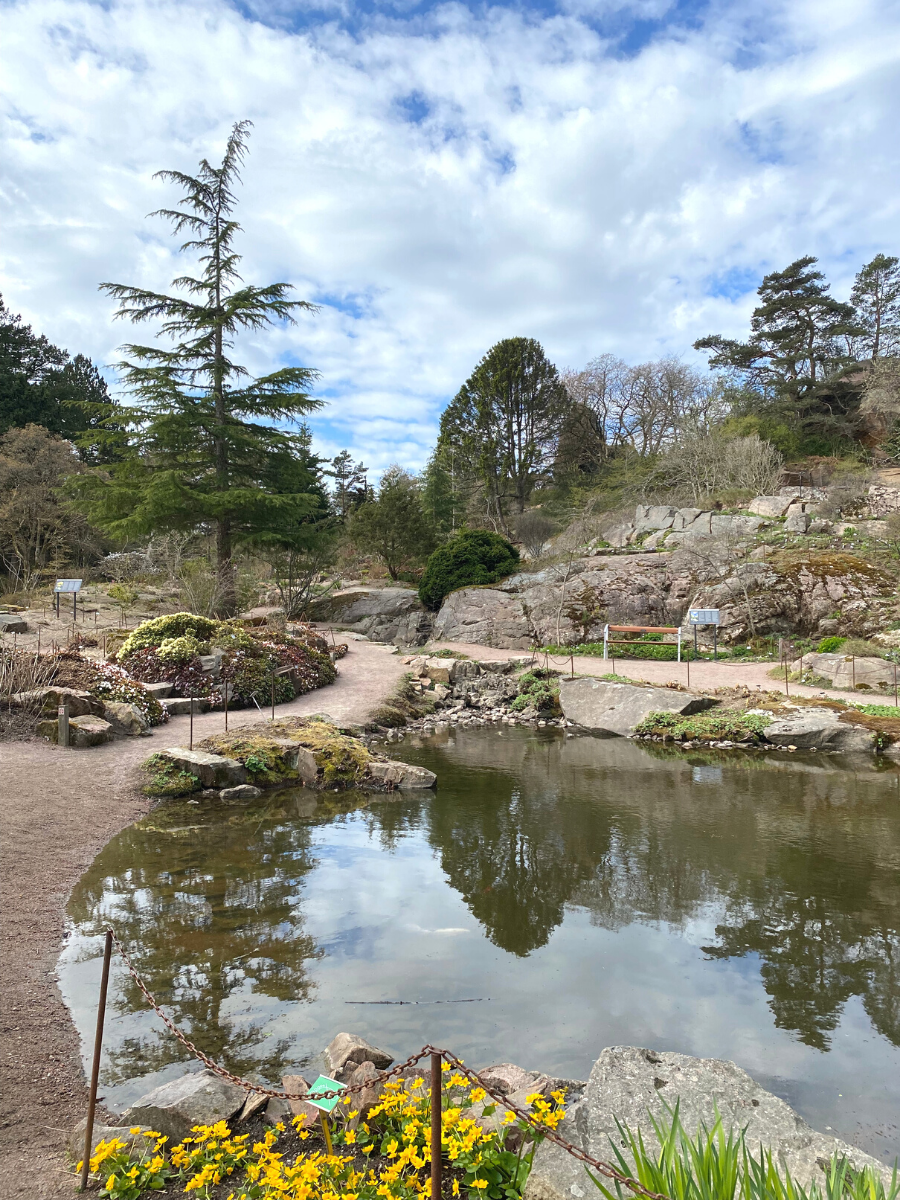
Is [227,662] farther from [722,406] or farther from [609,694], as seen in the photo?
[722,406]

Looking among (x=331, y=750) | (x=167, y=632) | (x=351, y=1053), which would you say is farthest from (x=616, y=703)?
(x=351, y=1053)

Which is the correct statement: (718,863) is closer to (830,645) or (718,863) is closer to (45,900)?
(45,900)

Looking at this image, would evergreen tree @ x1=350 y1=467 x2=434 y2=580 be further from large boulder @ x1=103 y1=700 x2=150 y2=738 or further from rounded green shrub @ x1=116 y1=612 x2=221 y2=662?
large boulder @ x1=103 y1=700 x2=150 y2=738

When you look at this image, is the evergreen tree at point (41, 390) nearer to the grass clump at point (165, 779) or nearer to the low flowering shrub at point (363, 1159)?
the grass clump at point (165, 779)

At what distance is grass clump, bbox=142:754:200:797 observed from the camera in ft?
25.0

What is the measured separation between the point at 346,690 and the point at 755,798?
25.7 ft

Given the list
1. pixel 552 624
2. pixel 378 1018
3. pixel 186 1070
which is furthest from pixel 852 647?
pixel 186 1070

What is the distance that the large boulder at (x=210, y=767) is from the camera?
7.96m

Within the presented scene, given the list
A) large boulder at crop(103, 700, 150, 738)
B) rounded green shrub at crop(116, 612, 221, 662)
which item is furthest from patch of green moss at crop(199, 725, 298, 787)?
rounded green shrub at crop(116, 612, 221, 662)

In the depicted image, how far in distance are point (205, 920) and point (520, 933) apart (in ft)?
7.35

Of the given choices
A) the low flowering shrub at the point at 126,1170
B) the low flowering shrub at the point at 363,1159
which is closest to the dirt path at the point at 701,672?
the low flowering shrub at the point at 363,1159

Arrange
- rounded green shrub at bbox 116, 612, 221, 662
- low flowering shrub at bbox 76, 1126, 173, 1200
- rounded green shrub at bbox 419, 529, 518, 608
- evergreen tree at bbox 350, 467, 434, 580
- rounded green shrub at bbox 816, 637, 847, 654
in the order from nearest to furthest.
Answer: low flowering shrub at bbox 76, 1126, 173, 1200 < rounded green shrub at bbox 116, 612, 221, 662 < rounded green shrub at bbox 816, 637, 847, 654 < rounded green shrub at bbox 419, 529, 518, 608 < evergreen tree at bbox 350, 467, 434, 580

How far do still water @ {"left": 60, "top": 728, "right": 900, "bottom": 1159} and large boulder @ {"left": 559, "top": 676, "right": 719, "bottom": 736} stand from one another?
3.44 metres

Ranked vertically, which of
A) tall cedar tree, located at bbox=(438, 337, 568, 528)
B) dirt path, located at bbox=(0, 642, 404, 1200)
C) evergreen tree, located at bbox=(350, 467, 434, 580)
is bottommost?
dirt path, located at bbox=(0, 642, 404, 1200)
